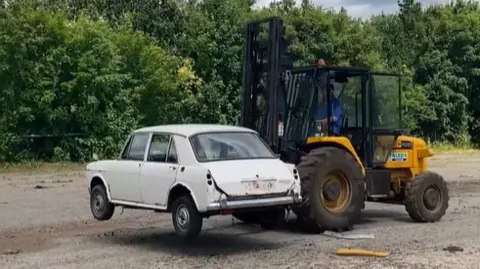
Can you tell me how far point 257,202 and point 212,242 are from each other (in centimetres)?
168

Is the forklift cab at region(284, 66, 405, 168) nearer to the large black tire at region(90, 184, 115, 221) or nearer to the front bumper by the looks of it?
the front bumper

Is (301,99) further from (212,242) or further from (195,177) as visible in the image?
(195,177)

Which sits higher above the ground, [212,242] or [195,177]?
[195,177]

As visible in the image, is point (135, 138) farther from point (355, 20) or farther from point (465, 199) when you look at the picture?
point (355, 20)

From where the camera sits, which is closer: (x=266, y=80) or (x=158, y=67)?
(x=266, y=80)

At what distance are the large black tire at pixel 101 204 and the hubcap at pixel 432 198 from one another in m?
5.57

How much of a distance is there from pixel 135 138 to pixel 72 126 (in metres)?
14.6

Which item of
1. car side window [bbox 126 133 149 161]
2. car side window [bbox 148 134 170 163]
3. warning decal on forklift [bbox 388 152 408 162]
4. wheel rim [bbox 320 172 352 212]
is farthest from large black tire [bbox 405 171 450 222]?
car side window [bbox 126 133 149 161]

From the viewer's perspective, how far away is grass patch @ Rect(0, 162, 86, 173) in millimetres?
25391

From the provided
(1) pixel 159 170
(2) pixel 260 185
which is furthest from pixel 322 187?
(1) pixel 159 170

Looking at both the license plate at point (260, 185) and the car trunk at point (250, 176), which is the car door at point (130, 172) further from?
the license plate at point (260, 185)

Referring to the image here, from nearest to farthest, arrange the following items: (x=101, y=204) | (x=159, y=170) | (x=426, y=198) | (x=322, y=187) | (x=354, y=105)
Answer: (x=159, y=170), (x=101, y=204), (x=322, y=187), (x=354, y=105), (x=426, y=198)

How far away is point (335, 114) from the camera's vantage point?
1411 cm

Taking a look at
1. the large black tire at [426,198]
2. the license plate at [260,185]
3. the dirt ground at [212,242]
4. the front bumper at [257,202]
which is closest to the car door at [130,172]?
the dirt ground at [212,242]
